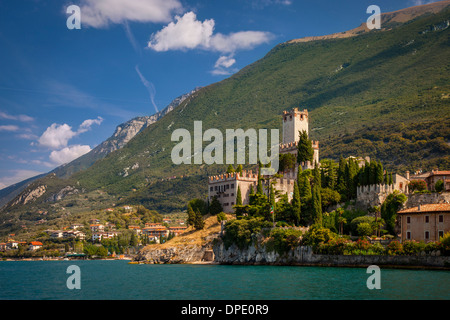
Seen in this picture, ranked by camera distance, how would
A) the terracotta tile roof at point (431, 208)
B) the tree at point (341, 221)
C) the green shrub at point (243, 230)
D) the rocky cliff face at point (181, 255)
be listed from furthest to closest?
the rocky cliff face at point (181, 255)
the green shrub at point (243, 230)
the tree at point (341, 221)
the terracotta tile roof at point (431, 208)

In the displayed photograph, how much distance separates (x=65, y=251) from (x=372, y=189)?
394 ft

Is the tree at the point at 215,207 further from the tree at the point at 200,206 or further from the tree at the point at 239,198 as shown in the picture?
Result: the tree at the point at 239,198

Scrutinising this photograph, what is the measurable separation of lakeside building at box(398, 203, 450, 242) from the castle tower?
3510 cm

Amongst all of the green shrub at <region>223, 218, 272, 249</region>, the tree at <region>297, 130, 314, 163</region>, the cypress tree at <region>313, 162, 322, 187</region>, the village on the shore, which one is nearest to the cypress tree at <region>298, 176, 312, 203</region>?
the village on the shore

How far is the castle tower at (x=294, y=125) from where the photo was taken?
91.7m

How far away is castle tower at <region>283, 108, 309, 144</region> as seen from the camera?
9166 centimetres

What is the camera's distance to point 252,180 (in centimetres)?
8400

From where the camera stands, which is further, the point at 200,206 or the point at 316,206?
the point at 200,206

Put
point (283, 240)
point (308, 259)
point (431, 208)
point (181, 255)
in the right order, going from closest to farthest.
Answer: point (431, 208)
point (308, 259)
point (283, 240)
point (181, 255)

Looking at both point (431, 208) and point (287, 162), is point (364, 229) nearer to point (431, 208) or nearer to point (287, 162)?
point (431, 208)

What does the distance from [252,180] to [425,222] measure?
3269 centimetres

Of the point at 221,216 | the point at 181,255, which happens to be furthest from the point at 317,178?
the point at 181,255

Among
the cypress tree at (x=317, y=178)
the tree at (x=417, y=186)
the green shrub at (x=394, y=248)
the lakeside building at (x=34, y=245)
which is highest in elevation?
the cypress tree at (x=317, y=178)

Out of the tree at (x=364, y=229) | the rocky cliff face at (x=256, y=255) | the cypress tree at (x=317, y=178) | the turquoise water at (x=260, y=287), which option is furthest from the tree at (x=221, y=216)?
the tree at (x=364, y=229)
